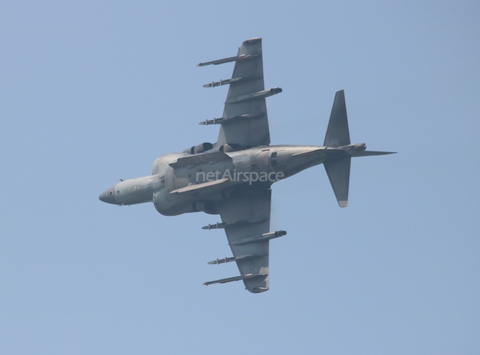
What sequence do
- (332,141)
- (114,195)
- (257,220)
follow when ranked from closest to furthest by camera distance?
(332,141)
(257,220)
(114,195)

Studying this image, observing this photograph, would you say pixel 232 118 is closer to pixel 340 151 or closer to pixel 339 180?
pixel 340 151

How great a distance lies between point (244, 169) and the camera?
81188 mm

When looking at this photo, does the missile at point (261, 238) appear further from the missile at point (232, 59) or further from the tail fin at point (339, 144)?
the missile at point (232, 59)

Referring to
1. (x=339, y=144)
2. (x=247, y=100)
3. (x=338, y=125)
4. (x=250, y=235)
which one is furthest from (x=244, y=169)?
(x=338, y=125)

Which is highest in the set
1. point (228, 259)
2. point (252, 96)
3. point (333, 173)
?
point (252, 96)

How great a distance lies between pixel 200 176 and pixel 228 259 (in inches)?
276

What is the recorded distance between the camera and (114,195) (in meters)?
90.8

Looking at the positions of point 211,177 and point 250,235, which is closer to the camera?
point 211,177

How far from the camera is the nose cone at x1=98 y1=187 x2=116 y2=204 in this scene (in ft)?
299

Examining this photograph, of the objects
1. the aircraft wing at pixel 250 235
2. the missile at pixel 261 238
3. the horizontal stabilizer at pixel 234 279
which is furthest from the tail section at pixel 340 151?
the horizontal stabilizer at pixel 234 279

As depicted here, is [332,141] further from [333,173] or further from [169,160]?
[169,160]

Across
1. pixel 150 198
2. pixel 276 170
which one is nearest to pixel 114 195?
pixel 150 198

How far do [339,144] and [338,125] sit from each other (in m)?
1.35

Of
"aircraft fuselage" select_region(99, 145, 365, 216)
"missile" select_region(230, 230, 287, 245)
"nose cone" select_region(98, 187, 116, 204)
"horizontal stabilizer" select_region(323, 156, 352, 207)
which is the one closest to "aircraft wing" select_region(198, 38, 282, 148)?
"aircraft fuselage" select_region(99, 145, 365, 216)
